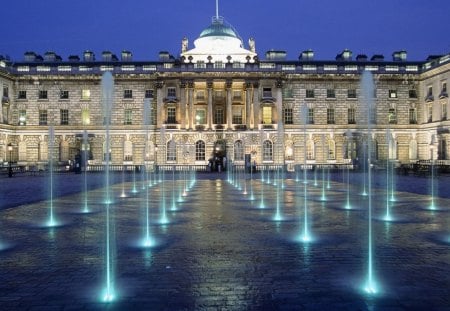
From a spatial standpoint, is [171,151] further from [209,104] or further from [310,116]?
[310,116]

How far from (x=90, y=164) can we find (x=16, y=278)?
177 ft

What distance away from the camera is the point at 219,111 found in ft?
201

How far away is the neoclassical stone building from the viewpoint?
59.4 meters

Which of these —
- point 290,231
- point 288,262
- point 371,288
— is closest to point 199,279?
point 288,262

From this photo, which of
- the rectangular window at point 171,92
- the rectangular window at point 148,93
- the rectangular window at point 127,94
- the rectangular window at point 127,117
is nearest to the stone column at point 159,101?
the rectangular window at point 171,92

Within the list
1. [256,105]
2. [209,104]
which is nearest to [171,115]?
[209,104]

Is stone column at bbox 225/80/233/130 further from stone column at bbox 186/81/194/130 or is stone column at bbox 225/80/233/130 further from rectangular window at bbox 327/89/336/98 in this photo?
rectangular window at bbox 327/89/336/98

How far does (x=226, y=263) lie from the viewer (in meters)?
8.67

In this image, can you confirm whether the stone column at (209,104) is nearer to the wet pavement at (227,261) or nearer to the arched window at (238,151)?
the arched window at (238,151)

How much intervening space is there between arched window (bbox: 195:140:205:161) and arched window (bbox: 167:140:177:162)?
8.73 ft

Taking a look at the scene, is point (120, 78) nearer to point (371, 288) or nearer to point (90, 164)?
point (90, 164)

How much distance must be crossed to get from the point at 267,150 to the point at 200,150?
851 centimetres

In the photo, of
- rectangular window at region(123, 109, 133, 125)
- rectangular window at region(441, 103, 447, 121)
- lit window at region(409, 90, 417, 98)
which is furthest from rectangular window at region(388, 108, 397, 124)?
rectangular window at region(123, 109, 133, 125)

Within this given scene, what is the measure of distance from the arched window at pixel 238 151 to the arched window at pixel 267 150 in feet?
9.39
